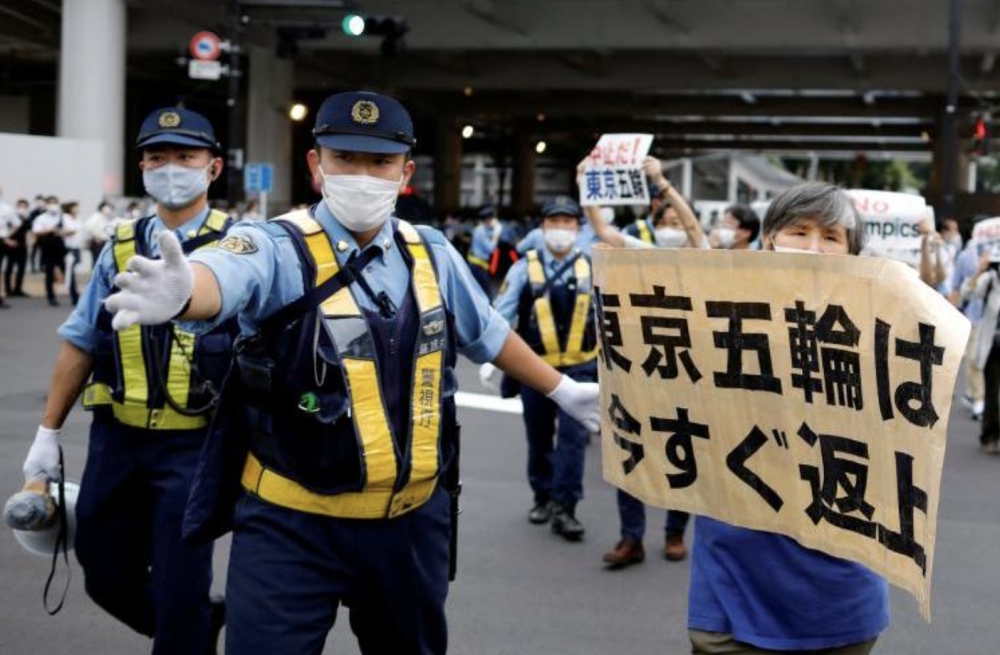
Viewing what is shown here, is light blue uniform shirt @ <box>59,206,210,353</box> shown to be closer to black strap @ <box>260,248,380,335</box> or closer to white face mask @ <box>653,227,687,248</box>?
black strap @ <box>260,248,380,335</box>

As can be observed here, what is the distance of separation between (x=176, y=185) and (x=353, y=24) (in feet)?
54.4

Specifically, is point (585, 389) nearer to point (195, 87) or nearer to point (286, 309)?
point (286, 309)

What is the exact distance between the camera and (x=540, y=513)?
8.38m

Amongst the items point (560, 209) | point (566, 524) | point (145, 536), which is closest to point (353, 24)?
point (560, 209)

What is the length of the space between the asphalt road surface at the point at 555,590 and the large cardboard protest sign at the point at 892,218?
5.65ft

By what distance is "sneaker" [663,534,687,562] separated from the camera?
7.50m

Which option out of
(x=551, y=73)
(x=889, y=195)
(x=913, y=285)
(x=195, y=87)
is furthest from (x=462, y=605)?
(x=195, y=87)

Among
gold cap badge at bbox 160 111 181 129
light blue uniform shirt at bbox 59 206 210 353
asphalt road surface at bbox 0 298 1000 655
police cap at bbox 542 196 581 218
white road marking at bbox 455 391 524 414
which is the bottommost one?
asphalt road surface at bbox 0 298 1000 655

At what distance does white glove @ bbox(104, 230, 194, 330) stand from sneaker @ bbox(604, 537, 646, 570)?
4.82 m

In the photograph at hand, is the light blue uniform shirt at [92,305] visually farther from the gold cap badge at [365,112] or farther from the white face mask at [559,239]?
the white face mask at [559,239]

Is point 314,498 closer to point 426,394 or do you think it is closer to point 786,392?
point 426,394

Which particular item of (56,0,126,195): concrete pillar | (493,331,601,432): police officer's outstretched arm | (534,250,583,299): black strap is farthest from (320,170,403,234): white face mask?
(56,0,126,195): concrete pillar

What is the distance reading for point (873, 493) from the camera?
3193 mm

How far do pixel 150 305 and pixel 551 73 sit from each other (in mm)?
38965
